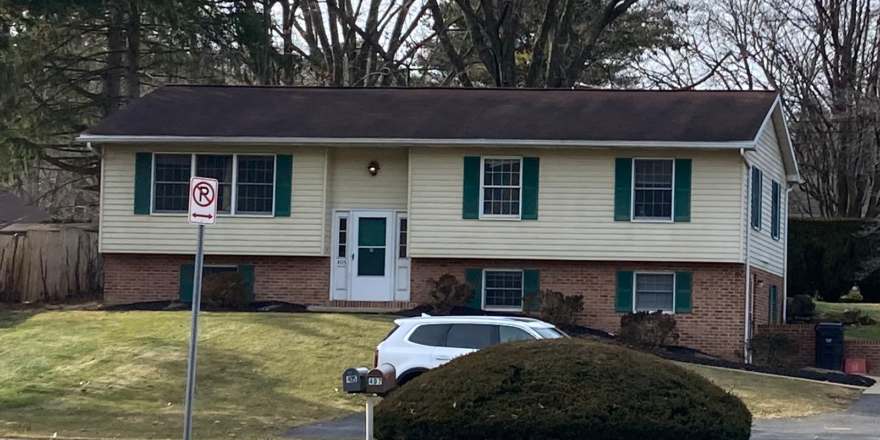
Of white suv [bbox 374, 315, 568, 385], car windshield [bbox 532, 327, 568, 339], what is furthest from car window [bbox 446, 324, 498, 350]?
car windshield [bbox 532, 327, 568, 339]

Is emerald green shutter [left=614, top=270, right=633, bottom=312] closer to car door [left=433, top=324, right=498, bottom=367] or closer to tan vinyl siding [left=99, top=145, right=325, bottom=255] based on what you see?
tan vinyl siding [left=99, top=145, right=325, bottom=255]

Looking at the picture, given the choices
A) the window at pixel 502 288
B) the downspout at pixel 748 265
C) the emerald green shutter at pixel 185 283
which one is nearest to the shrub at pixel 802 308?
the downspout at pixel 748 265

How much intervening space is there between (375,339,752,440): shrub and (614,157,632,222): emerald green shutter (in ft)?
→ 50.3

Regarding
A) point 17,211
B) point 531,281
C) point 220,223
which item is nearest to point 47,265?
point 220,223

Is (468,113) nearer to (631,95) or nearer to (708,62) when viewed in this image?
(631,95)

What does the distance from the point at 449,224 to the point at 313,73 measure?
2007cm

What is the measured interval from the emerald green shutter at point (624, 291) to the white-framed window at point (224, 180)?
25.4ft

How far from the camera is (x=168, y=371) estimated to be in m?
21.2

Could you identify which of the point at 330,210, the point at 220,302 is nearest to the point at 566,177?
the point at 330,210

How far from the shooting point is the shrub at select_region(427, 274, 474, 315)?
87.8 feet

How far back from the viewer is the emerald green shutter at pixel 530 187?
89.5 feet

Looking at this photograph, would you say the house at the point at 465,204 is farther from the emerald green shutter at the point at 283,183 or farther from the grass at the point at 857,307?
the grass at the point at 857,307

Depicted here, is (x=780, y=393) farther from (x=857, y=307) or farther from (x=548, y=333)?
(x=857, y=307)

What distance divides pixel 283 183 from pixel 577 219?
6.48m
